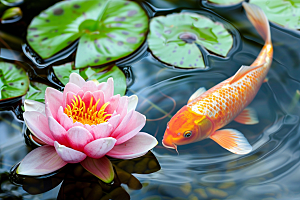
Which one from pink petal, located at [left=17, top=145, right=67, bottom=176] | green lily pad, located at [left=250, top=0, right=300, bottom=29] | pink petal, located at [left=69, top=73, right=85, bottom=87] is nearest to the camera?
pink petal, located at [left=17, top=145, right=67, bottom=176]

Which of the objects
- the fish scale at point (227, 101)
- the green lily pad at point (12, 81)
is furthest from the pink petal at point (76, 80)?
the fish scale at point (227, 101)

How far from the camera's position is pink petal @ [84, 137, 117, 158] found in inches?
54.9

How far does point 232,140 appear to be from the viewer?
1779 mm

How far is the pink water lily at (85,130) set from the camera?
55.5 inches

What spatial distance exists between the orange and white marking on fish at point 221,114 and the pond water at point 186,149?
3.0 inches

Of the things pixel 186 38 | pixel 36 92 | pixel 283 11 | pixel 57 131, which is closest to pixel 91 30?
pixel 36 92

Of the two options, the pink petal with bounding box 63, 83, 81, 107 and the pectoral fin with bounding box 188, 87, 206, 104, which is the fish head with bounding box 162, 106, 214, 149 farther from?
the pink petal with bounding box 63, 83, 81, 107

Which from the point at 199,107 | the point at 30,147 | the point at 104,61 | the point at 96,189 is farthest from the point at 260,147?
the point at 30,147

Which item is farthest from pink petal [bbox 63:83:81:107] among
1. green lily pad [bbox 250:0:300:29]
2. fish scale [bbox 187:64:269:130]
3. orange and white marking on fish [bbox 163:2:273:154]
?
green lily pad [bbox 250:0:300:29]

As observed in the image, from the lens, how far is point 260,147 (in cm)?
182

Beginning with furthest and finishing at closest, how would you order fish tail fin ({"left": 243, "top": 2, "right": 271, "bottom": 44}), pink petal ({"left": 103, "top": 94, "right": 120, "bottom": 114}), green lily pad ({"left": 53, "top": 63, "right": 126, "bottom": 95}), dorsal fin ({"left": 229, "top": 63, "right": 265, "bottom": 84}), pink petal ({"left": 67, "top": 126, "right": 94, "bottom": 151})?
fish tail fin ({"left": 243, "top": 2, "right": 271, "bottom": 44}), green lily pad ({"left": 53, "top": 63, "right": 126, "bottom": 95}), dorsal fin ({"left": 229, "top": 63, "right": 265, "bottom": 84}), pink petal ({"left": 103, "top": 94, "right": 120, "bottom": 114}), pink petal ({"left": 67, "top": 126, "right": 94, "bottom": 151})

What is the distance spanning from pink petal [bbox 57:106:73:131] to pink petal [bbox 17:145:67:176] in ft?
0.77

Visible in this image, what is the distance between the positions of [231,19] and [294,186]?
5.52ft

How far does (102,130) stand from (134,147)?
0.25m
